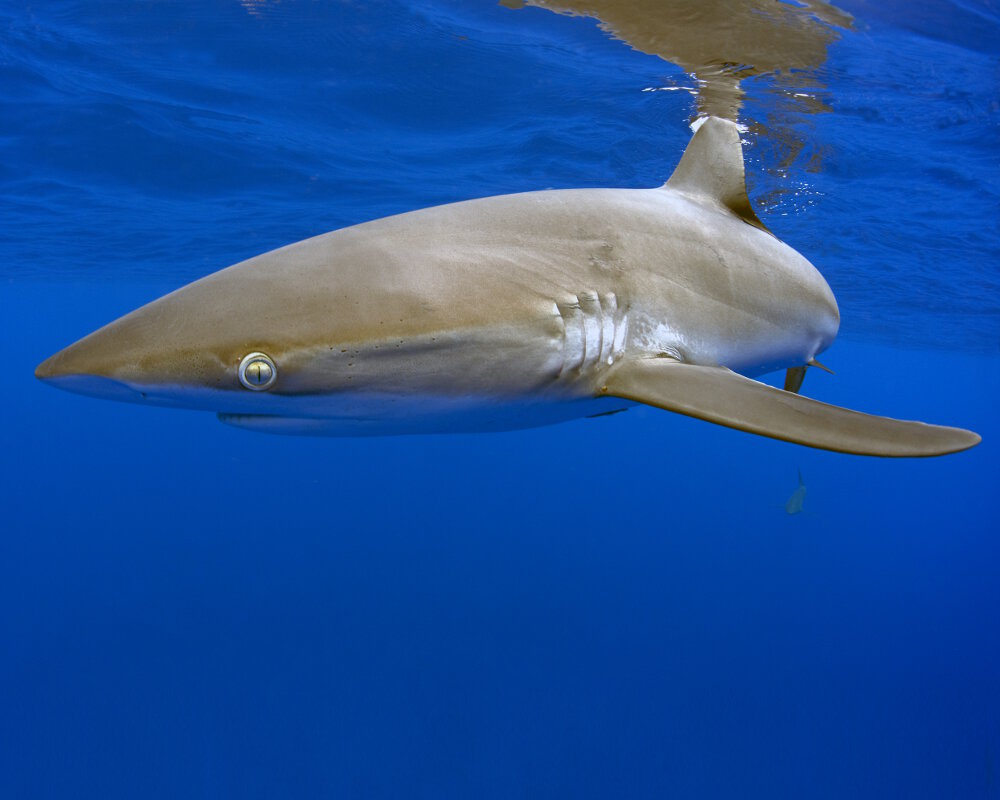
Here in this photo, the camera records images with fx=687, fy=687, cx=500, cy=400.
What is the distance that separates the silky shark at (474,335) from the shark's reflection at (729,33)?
208 inches

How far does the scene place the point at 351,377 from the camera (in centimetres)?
188

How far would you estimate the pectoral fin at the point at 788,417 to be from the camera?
5.99ft

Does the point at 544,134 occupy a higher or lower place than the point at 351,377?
higher

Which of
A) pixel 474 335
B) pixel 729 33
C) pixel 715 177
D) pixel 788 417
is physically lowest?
pixel 788 417

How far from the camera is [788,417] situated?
75.0 inches

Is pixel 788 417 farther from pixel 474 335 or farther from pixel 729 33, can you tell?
pixel 729 33

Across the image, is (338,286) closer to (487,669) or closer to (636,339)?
(636,339)

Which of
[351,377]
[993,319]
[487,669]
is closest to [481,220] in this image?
[351,377]

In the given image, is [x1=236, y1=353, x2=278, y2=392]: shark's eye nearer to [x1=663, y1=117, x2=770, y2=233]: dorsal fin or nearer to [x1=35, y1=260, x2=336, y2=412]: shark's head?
[x1=35, y1=260, x2=336, y2=412]: shark's head

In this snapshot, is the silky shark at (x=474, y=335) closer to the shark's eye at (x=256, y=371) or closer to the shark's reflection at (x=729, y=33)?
the shark's eye at (x=256, y=371)

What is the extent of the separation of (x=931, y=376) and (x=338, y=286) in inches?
2431

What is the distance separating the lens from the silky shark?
180cm

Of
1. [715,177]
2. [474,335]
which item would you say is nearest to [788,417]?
[474,335]

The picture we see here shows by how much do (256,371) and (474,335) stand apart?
0.62m
